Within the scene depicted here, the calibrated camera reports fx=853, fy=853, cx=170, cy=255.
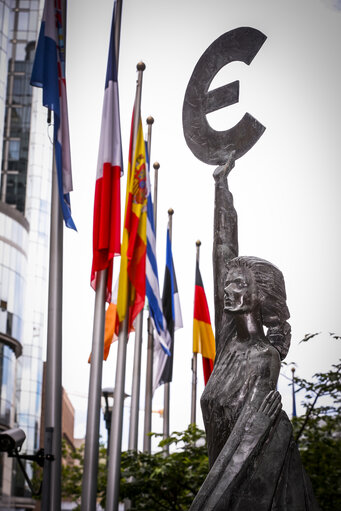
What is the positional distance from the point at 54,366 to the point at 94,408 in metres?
1.29

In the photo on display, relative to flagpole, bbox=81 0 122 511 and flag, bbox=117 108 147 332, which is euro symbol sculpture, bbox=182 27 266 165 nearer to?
flagpole, bbox=81 0 122 511

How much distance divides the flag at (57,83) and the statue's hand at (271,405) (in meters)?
7.86

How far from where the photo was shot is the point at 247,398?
5648 millimetres

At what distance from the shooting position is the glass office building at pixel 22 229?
44.9m

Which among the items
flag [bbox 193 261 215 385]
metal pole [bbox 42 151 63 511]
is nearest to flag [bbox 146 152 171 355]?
flag [bbox 193 261 215 385]

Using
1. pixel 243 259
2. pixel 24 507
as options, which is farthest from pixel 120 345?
pixel 24 507

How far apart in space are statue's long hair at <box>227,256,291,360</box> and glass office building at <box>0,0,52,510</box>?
3850cm

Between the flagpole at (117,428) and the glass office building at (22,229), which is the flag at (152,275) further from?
the glass office building at (22,229)

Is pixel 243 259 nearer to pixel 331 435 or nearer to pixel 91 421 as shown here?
pixel 91 421

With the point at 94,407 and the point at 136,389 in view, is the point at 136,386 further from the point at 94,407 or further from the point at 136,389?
the point at 94,407

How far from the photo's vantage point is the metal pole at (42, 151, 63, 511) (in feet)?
37.8

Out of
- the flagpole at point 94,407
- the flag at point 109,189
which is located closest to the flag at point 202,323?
the flag at point 109,189

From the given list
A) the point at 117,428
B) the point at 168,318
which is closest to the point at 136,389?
the point at 117,428

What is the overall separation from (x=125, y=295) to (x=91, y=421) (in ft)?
8.00
